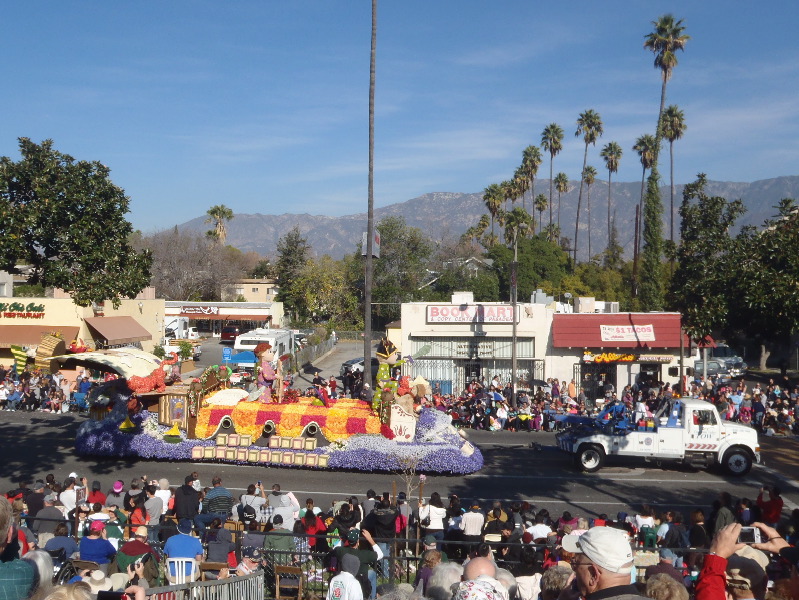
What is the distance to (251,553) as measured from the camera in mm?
11266

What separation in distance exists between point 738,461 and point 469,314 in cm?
1541

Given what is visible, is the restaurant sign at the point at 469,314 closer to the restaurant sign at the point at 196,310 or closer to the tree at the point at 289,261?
the restaurant sign at the point at 196,310

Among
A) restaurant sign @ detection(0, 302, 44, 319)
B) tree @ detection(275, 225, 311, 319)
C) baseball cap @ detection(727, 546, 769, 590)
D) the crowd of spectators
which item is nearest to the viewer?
the crowd of spectators

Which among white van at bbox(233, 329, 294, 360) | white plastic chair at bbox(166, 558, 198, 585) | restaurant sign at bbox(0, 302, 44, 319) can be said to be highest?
restaurant sign at bbox(0, 302, 44, 319)

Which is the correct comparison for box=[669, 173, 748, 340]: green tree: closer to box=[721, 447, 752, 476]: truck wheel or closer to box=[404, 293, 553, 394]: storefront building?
box=[721, 447, 752, 476]: truck wheel

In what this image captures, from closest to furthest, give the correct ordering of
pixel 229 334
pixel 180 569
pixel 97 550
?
1. pixel 180 569
2. pixel 97 550
3. pixel 229 334

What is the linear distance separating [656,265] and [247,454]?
4261cm

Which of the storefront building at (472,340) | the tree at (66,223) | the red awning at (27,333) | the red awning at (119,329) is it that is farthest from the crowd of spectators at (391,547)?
the red awning at (119,329)

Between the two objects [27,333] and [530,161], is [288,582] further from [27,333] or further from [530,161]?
[530,161]

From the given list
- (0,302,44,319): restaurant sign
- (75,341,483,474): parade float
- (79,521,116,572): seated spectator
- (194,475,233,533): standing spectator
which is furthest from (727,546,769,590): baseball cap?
(0,302,44,319): restaurant sign

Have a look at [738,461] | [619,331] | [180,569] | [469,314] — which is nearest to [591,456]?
[738,461]

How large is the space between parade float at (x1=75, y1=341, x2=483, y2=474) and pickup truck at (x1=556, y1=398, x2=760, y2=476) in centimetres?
315

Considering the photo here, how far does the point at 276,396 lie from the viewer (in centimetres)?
2111

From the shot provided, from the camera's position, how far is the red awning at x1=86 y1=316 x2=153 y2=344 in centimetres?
3644
